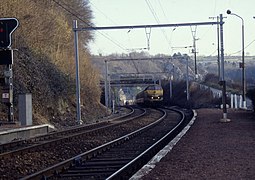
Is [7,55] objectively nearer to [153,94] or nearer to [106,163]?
[106,163]

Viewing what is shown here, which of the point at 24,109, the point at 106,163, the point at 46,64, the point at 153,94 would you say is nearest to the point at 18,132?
the point at 24,109

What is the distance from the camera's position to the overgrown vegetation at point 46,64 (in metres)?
37.8

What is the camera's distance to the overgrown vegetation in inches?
1490

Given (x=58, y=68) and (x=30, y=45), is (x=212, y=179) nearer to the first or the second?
(x=30, y=45)

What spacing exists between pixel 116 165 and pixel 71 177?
95.2 inches

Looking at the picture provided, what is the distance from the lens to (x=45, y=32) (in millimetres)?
48125

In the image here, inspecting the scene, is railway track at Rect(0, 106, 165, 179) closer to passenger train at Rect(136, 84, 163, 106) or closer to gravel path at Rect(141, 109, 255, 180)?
gravel path at Rect(141, 109, 255, 180)

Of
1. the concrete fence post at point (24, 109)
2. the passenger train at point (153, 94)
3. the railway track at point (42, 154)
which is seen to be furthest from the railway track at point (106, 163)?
the passenger train at point (153, 94)

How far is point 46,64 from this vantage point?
1767 inches

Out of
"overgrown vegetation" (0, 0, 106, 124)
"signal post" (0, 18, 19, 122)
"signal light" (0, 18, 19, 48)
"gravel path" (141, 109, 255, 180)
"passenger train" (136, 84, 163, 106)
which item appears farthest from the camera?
"passenger train" (136, 84, 163, 106)

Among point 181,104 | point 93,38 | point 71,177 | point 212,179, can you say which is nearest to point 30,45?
point 71,177

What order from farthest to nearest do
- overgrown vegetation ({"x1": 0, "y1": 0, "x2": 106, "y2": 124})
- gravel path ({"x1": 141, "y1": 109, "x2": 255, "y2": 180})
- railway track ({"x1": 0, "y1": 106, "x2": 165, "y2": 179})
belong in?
overgrown vegetation ({"x1": 0, "y1": 0, "x2": 106, "y2": 124}) → railway track ({"x1": 0, "y1": 106, "x2": 165, "y2": 179}) → gravel path ({"x1": 141, "y1": 109, "x2": 255, "y2": 180})

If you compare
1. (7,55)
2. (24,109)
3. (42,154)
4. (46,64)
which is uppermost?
(46,64)

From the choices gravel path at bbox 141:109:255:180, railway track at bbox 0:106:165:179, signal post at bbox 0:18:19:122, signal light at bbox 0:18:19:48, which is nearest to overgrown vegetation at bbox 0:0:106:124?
signal post at bbox 0:18:19:122
